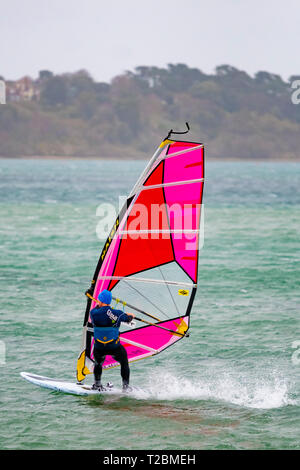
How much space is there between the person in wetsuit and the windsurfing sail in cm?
34

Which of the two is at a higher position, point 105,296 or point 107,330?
point 105,296

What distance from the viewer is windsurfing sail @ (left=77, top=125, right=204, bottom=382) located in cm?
1165

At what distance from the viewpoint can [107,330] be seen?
11391 mm

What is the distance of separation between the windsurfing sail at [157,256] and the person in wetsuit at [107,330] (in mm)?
338

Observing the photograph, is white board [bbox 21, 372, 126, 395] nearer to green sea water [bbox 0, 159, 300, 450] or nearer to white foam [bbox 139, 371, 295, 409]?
green sea water [bbox 0, 159, 300, 450]

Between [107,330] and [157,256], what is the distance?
1.57m

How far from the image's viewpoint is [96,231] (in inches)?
1636

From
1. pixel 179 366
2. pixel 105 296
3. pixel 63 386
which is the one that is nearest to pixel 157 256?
pixel 105 296

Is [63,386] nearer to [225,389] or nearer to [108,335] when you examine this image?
[108,335]

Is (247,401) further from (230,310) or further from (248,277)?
(248,277)

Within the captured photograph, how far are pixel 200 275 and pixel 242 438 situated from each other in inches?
582

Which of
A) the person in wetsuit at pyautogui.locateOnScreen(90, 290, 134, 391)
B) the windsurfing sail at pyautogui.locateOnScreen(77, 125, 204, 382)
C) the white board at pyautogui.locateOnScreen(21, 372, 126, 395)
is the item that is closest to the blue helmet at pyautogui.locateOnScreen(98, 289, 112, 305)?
the person in wetsuit at pyautogui.locateOnScreen(90, 290, 134, 391)
